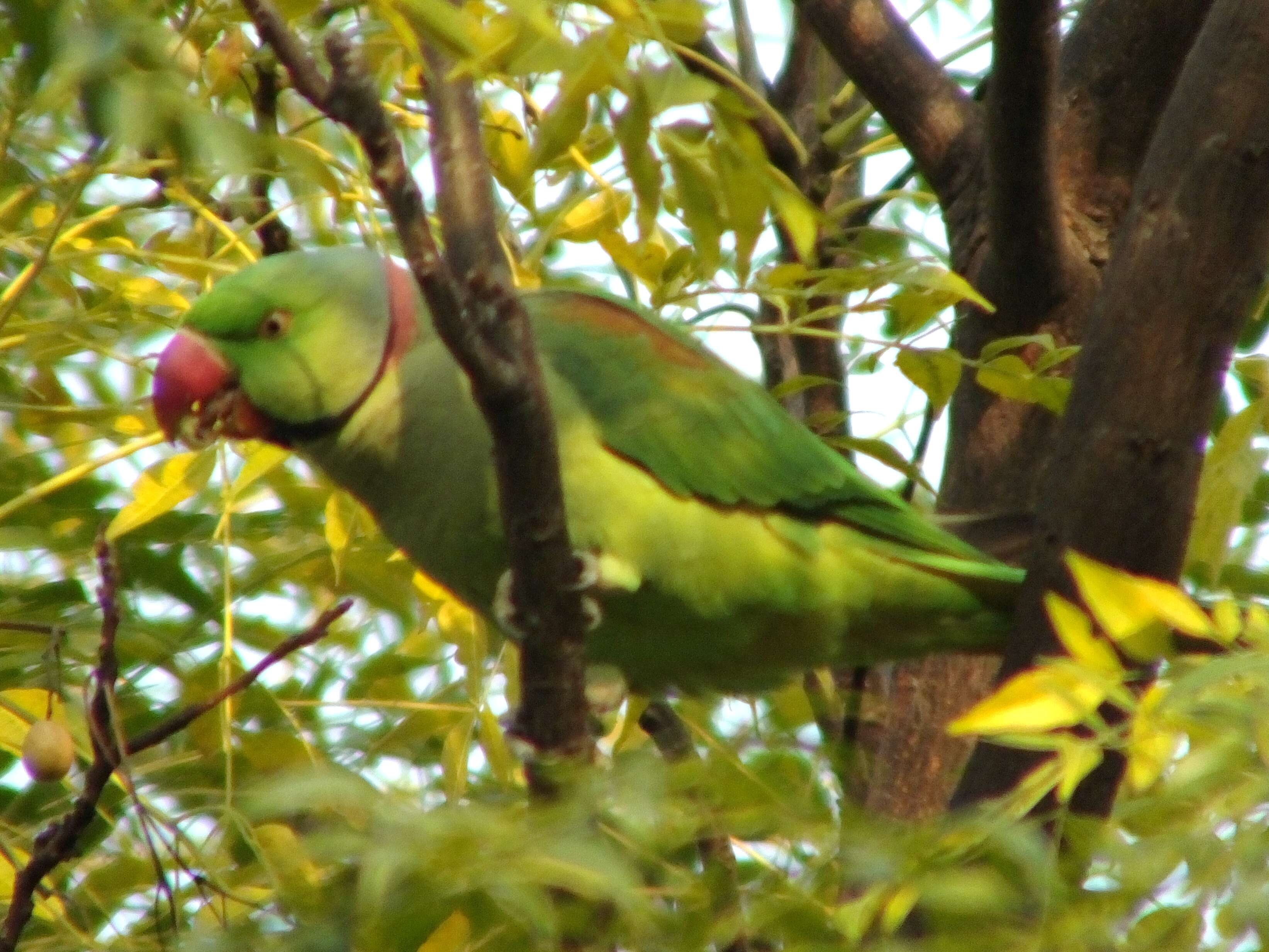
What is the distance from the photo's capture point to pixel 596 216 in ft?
7.87

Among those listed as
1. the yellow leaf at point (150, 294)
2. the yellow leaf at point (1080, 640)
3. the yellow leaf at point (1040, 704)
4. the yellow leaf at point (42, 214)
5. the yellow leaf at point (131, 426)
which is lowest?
the yellow leaf at point (1040, 704)

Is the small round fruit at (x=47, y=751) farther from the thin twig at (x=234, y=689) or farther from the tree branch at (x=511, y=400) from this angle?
the tree branch at (x=511, y=400)

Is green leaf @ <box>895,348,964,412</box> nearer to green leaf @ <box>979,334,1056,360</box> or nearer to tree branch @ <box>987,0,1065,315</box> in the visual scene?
green leaf @ <box>979,334,1056,360</box>

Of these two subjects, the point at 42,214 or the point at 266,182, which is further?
the point at 266,182

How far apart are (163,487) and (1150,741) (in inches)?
56.0

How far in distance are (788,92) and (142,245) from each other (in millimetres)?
1195

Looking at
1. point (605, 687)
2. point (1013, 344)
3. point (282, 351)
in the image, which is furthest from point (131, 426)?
point (1013, 344)

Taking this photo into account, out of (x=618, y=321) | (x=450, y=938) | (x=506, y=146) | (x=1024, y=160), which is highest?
(x=506, y=146)

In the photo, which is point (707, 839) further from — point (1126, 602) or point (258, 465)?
point (258, 465)

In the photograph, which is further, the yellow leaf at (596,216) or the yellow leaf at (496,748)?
the yellow leaf at (596,216)

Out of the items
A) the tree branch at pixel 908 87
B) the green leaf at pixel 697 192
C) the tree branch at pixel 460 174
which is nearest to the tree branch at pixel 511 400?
the tree branch at pixel 460 174

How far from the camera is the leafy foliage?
1108 mm

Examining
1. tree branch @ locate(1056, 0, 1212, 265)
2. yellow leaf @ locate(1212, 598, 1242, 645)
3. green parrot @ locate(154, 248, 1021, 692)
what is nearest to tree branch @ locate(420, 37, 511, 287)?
yellow leaf @ locate(1212, 598, 1242, 645)

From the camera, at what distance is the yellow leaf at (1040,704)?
1.17m
